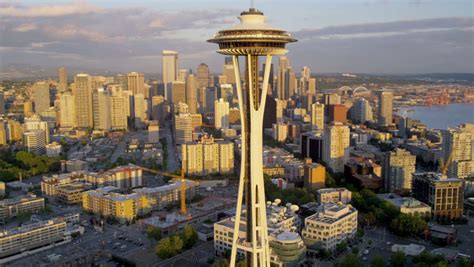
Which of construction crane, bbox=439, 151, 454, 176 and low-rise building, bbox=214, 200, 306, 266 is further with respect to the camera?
construction crane, bbox=439, 151, 454, 176

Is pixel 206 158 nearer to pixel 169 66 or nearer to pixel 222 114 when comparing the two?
pixel 222 114

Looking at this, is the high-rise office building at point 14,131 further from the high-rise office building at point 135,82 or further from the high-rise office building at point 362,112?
the high-rise office building at point 362,112

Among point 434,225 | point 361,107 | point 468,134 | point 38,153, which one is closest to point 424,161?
point 468,134

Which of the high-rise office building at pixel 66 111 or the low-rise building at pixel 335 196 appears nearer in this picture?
the low-rise building at pixel 335 196

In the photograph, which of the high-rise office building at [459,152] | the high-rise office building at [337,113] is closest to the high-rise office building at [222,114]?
the high-rise office building at [337,113]

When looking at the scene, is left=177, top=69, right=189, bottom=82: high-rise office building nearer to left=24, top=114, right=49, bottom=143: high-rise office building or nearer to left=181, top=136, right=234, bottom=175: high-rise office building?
left=24, top=114, right=49, bottom=143: high-rise office building

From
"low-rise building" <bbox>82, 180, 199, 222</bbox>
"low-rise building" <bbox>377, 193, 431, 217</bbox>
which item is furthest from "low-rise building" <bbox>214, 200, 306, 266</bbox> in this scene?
"low-rise building" <bbox>82, 180, 199, 222</bbox>
